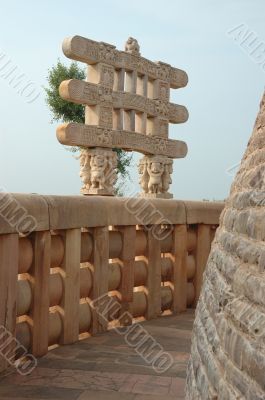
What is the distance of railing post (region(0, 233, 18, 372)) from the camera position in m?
4.13

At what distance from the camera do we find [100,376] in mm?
4227

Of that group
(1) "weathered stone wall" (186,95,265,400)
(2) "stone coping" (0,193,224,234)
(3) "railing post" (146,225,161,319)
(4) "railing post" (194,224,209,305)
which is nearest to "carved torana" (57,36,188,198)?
(4) "railing post" (194,224,209,305)

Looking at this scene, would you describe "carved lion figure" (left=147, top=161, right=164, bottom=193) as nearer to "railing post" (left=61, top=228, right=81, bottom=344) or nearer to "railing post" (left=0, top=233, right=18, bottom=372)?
"railing post" (left=61, top=228, right=81, bottom=344)

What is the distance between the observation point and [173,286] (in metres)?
6.69

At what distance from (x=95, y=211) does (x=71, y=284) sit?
0.68 m

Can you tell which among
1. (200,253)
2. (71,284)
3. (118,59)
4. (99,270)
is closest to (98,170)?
(118,59)

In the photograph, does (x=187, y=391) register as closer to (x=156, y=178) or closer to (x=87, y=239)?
(x=87, y=239)

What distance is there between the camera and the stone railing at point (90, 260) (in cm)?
438

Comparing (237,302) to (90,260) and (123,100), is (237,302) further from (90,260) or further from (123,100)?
(123,100)

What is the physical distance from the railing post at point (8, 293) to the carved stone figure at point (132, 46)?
34.8 ft

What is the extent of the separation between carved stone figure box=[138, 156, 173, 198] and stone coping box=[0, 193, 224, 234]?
26.2ft

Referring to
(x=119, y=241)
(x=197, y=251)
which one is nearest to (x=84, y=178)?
(x=197, y=251)

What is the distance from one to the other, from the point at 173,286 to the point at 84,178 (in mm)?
6844

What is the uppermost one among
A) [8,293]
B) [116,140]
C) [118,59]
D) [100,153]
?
[118,59]
